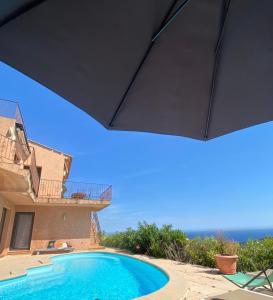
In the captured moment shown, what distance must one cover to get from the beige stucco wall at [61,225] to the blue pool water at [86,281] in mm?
3696

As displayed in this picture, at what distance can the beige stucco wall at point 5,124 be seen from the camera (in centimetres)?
1109

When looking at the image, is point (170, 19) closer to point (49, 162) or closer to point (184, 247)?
point (184, 247)

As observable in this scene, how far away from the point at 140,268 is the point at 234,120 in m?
9.17

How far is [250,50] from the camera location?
6.58ft

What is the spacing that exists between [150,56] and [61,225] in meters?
15.7

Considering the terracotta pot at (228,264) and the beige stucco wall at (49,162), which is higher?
the beige stucco wall at (49,162)

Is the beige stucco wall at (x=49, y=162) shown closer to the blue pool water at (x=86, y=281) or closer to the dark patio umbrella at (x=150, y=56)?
the blue pool water at (x=86, y=281)

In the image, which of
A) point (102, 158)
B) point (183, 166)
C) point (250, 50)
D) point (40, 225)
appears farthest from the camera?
point (183, 166)

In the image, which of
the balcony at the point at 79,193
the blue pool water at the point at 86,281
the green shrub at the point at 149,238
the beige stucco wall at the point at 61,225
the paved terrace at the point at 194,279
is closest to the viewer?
the paved terrace at the point at 194,279

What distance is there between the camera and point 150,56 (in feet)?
7.20

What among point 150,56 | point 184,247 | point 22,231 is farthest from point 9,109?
point 150,56

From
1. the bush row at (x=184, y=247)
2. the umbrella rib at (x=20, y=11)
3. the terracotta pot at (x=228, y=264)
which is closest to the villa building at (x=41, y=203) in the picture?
the bush row at (x=184, y=247)

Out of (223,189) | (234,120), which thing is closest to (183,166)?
(223,189)

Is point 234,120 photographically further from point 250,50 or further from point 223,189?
point 223,189
